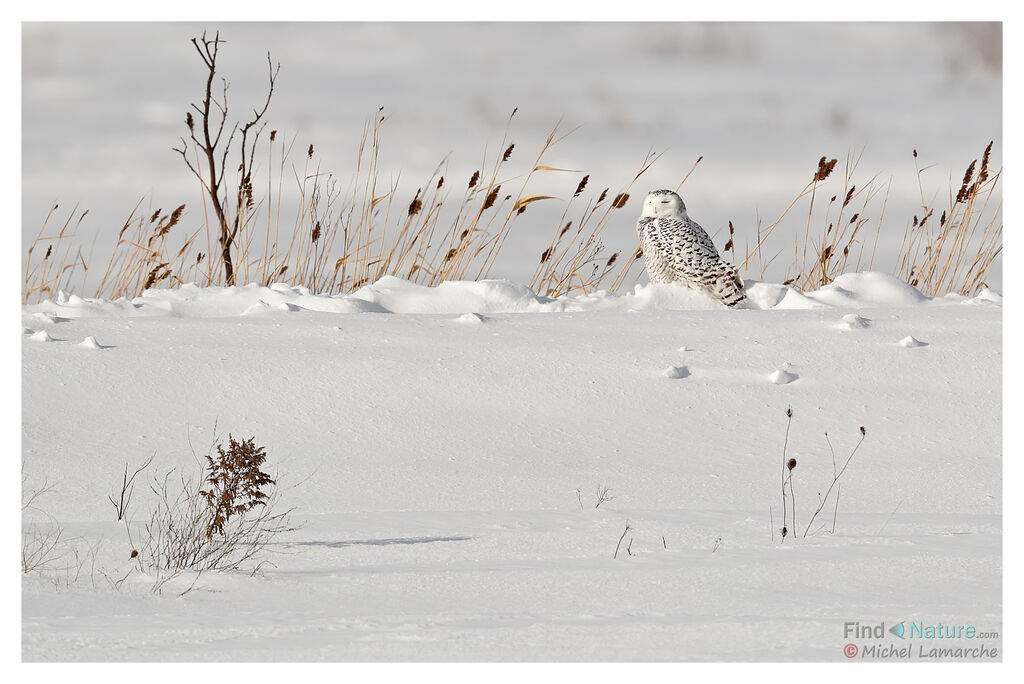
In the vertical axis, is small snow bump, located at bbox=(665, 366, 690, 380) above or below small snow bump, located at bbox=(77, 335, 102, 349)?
below

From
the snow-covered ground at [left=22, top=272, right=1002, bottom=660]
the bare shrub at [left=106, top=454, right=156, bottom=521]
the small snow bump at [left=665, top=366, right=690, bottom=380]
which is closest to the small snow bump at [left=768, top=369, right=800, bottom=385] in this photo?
the snow-covered ground at [left=22, top=272, right=1002, bottom=660]

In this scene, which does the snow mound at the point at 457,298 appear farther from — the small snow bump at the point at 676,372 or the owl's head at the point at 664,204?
the small snow bump at the point at 676,372

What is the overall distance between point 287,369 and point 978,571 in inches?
80.6

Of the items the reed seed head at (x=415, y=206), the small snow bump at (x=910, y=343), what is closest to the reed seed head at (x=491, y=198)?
the reed seed head at (x=415, y=206)

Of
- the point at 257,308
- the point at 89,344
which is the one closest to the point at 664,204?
the point at 257,308

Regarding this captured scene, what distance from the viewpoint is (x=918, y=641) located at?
176 centimetres

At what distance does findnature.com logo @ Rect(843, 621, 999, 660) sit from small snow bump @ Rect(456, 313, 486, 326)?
2.20 metres

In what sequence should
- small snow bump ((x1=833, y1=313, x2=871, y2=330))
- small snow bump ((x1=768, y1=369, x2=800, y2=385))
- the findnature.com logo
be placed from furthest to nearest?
small snow bump ((x1=833, y1=313, x2=871, y2=330)) < small snow bump ((x1=768, y1=369, x2=800, y2=385)) < the findnature.com logo

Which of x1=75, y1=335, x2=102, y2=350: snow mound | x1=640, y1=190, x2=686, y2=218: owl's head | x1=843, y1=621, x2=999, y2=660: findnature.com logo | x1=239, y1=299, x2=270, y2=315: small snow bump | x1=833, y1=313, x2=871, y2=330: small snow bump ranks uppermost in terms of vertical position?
x1=640, y1=190, x2=686, y2=218: owl's head

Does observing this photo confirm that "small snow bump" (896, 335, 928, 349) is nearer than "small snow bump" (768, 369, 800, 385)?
No

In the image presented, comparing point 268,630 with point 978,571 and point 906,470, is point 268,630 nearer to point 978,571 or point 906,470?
point 978,571

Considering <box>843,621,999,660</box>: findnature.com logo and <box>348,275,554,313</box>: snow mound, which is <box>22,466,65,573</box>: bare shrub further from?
<box>348,275,554,313</box>: snow mound

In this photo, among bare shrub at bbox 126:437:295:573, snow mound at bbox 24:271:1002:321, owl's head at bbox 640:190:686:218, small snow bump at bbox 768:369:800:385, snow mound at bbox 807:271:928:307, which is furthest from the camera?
owl's head at bbox 640:190:686:218

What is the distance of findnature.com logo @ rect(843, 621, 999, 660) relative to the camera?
1.73 metres
